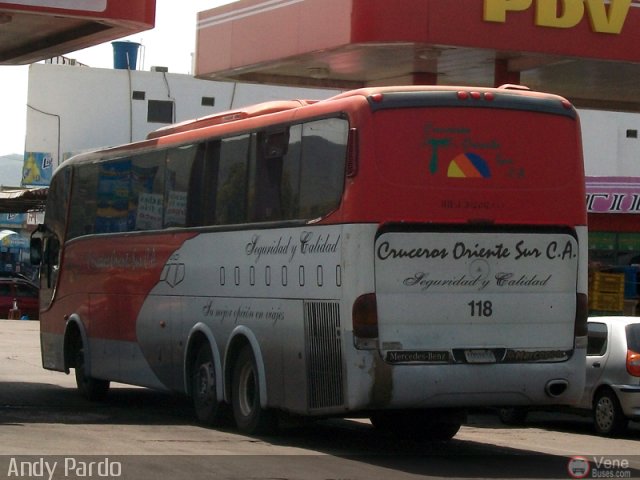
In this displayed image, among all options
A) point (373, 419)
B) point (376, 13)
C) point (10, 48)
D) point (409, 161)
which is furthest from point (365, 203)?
point (10, 48)

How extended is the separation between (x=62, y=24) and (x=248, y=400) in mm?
6458

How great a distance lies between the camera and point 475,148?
41.9 feet

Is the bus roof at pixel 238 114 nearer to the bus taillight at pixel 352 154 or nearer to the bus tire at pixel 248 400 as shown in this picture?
the bus taillight at pixel 352 154

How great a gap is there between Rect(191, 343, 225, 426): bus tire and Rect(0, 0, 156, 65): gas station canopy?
4439mm

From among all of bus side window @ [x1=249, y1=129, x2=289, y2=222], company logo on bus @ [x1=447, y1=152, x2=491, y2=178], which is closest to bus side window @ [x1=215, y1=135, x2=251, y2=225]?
bus side window @ [x1=249, y1=129, x2=289, y2=222]

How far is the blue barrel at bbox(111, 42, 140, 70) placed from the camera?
216 ft

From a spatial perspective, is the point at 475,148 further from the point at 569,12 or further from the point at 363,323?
the point at 569,12

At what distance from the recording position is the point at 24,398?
61.3ft

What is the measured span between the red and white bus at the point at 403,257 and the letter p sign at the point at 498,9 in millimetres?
5104

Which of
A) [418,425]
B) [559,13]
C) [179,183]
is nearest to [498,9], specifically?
[559,13]

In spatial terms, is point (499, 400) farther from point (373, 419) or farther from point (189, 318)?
point (189, 318)

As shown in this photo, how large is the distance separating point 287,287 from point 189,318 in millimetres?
2799

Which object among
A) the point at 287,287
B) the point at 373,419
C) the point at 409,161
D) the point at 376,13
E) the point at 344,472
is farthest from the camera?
the point at 376,13

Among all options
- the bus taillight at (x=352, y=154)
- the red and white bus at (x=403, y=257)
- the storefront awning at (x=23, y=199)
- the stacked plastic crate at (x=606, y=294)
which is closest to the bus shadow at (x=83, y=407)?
the red and white bus at (x=403, y=257)
